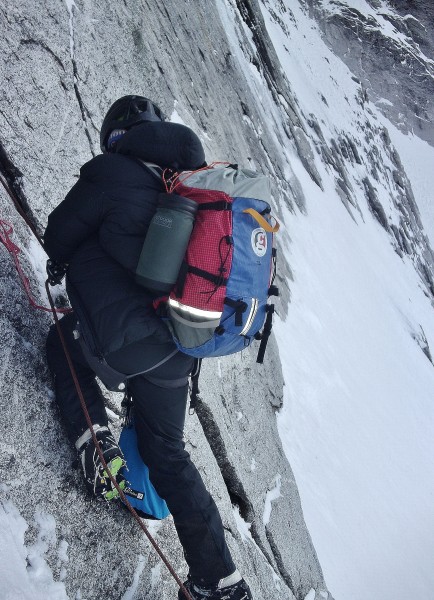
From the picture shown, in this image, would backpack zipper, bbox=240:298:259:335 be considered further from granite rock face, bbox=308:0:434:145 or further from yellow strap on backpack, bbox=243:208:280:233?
granite rock face, bbox=308:0:434:145

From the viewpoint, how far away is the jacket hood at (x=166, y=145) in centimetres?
282

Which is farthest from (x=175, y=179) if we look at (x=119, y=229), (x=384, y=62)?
(x=384, y=62)

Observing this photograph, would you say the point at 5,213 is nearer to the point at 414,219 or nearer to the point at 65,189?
the point at 65,189

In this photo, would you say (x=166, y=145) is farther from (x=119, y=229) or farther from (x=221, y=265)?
(x=221, y=265)

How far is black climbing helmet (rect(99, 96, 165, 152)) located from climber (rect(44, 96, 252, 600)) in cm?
22

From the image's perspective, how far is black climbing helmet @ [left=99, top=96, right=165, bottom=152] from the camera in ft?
10.5

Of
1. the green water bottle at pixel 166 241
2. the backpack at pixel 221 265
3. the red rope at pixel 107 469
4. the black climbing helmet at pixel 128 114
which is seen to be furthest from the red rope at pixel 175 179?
the red rope at pixel 107 469

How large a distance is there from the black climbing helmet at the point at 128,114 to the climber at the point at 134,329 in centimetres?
22

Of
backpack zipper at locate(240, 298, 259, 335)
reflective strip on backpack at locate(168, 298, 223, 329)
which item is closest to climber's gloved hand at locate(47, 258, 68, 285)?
reflective strip on backpack at locate(168, 298, 223, 329)

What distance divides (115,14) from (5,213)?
4138 mm

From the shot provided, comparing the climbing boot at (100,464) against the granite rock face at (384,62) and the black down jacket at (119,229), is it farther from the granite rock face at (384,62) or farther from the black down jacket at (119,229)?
the granite rock face at (384,62)

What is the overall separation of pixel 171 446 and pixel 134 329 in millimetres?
702

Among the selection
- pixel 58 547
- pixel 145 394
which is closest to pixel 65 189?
pixel 145 394

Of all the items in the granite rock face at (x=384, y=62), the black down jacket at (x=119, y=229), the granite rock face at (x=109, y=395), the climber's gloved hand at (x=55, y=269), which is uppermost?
the black down jacket at (x=119, y=229)
